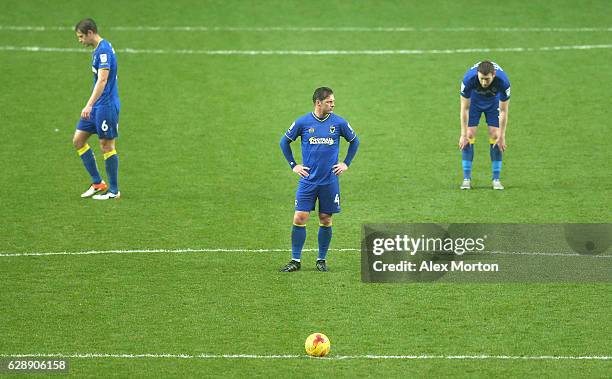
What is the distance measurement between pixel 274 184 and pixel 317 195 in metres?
4.89

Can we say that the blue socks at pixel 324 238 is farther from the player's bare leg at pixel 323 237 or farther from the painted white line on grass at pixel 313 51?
the painted white line on grass at pixel 313 51

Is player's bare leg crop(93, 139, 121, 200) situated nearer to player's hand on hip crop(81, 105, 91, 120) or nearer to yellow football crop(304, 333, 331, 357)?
player's hand on hip crop(81, 105, 91, 120)

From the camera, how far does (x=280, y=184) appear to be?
64.7 feet

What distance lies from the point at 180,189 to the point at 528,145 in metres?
6.49

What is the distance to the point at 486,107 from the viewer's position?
18.7 m

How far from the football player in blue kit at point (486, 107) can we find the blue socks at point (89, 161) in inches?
226

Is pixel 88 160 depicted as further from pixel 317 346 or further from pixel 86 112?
pixel 317 346

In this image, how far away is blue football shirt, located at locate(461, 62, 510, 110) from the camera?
18.0 metres

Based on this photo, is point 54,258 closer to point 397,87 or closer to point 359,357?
point 359,357

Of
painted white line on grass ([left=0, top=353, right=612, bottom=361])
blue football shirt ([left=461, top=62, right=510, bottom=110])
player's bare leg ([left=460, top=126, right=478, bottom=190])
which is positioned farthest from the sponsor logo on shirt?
player's bare leg ([left=460, top=126, right=478, bottom=190])

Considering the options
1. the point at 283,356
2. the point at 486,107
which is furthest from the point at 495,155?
the point at 283,356

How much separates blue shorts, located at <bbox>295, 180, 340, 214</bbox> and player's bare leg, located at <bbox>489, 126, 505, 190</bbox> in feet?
15.3

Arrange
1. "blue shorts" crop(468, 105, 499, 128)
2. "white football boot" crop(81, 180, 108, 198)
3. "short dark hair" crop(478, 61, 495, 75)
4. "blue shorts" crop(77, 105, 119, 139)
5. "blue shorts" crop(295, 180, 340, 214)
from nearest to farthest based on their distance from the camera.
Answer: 1. "blue shorts" crop(295, 180, 340, 214)
2. "short dark hair" crop(478, 61, 495, 75)
3. "blue shorts" crop(77, 105, 119, 139)
4. "blue shorts" crop(468, 105, 499, 128)
5. "white football boot" crop(81, 180, 108, 198)

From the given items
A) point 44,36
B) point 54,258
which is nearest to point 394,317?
point 54,258
